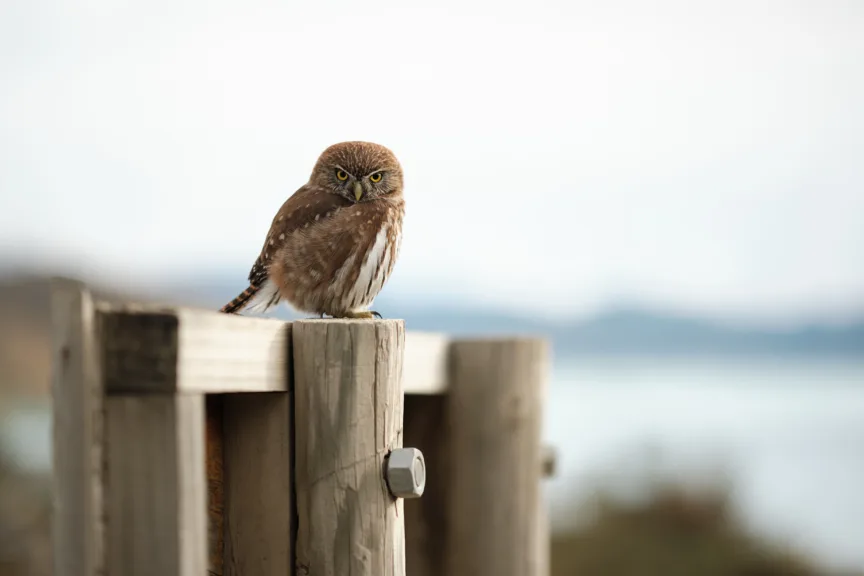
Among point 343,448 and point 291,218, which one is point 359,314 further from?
point 343,448

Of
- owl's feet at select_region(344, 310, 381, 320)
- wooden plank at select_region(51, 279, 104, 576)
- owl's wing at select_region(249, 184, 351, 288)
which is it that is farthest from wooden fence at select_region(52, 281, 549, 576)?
owl's wing at select_region(249, 184, 351, 288)

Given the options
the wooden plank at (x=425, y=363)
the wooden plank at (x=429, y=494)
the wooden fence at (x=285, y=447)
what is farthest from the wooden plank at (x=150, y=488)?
the wooden plank at (x=429, y=494)

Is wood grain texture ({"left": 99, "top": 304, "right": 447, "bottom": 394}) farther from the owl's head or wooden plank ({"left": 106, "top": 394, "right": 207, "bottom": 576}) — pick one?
the owl's head

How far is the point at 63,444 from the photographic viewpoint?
1616 mm

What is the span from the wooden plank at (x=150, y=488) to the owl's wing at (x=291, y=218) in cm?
154

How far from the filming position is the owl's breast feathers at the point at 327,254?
3094mm

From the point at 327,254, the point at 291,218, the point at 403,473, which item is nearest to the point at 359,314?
the point at 327,254

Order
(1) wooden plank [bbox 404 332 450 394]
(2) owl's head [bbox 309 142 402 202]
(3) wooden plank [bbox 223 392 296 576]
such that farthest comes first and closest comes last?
(2) owl's head [bbox 309 142 402 202] < (1) wooden plank [bbox 404 332 450 394] < (3) wooden plank [bbox 223 392 296 576]

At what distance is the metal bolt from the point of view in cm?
216

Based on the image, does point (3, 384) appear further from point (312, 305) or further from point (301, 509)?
point (301, 509)

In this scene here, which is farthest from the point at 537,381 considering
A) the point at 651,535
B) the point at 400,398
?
the point at 651,535

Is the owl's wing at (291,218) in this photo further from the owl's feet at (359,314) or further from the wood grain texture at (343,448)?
the wood grain texture at (343,448)

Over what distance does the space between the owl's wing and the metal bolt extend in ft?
3.80

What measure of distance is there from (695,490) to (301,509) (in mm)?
6973
